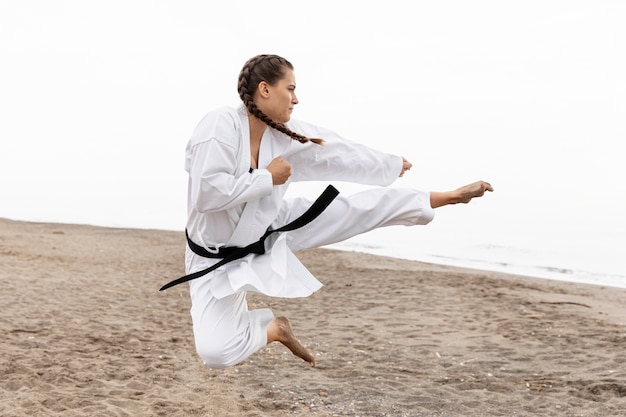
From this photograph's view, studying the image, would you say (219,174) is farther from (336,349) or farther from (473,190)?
(336,349)

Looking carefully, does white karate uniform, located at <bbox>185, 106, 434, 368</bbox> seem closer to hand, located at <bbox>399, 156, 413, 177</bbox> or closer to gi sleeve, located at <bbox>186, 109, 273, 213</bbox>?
gi sleeve, located at <bbox>186, 109, 273, 213</bbox>

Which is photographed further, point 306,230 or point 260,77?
point 306,230

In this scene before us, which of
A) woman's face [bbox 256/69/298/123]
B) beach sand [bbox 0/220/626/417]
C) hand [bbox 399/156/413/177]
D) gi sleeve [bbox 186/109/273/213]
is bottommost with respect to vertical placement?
beach sand [bbox 0/220/626/417]

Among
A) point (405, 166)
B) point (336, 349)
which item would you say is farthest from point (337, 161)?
point (336, 349)

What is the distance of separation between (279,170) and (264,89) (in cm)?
39

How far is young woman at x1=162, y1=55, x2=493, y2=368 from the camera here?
3307mm

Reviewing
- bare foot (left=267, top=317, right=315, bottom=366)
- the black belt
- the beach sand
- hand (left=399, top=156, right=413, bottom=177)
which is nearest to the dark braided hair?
the black belt

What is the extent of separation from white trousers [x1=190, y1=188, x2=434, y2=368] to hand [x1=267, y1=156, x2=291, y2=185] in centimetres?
34

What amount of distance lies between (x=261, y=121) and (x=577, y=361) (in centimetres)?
520

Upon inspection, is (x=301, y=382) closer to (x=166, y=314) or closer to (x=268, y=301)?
(x=166, y=314)

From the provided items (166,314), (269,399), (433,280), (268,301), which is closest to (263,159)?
(269,399)

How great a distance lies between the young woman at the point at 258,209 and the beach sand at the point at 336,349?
1.98 meters

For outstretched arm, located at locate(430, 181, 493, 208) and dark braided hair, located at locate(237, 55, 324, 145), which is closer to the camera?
dark braided hair, located at locate(237, 55, 324, 145)

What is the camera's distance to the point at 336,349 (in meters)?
7.85
